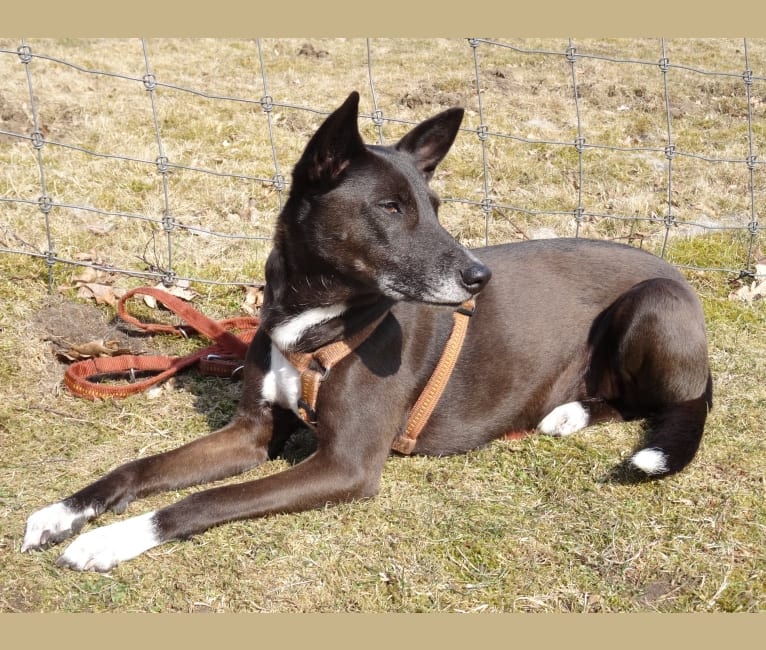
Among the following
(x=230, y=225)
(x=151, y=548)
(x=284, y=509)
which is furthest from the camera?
(x=230, y=225)

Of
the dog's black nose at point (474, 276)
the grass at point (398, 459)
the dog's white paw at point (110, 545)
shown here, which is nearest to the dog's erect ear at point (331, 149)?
the dog's black nose at point (474, 276)

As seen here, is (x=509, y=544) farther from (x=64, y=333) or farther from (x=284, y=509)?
(x=64, y=333)

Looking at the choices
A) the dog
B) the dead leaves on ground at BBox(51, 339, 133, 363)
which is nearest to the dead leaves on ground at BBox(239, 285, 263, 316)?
the dead leaves on ground at BBox(51, 339, 133, 363)

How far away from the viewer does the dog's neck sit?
341 cm

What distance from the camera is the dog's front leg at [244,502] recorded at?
115 inches

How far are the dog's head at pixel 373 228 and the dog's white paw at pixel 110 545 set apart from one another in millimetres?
1183

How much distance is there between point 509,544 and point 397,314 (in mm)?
1057

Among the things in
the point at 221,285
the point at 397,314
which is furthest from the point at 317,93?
the point at 397,314

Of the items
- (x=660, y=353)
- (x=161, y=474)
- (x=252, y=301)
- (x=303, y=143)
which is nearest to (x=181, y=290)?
(x=252, y=301)

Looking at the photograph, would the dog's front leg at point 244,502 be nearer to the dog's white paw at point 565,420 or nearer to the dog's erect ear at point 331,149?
the dog's white paw at point 565,420

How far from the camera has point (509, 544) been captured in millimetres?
3098

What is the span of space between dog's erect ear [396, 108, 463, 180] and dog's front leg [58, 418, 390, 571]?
120 cm

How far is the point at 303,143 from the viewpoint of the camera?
7168 millimetres

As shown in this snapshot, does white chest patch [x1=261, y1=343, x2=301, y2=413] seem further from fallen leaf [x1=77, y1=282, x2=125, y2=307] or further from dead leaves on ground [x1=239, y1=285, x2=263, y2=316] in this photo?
fallen leaf [x1=77, y1=282, x2=125, y2=307]
